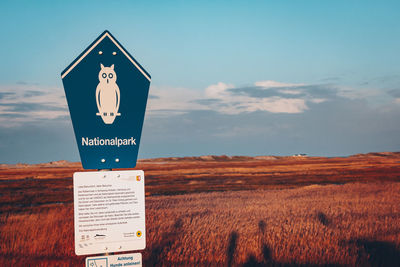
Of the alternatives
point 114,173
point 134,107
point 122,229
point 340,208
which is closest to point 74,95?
point 134,107

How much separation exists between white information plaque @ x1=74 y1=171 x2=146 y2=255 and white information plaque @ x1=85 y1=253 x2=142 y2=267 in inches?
2.6

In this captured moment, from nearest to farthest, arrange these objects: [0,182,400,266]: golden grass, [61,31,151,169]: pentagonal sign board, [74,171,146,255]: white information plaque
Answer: [74,171,146,255]: white information plaque → [61,31,151,169]: pentagonal sign board → [0,182,400,266]: golden grass

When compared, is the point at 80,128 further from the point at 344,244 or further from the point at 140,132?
the point at 344,244

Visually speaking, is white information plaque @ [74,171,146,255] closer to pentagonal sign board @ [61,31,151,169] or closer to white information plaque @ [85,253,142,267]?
white information plaque @ [85,253,142,267]

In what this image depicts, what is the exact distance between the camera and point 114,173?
3447mm

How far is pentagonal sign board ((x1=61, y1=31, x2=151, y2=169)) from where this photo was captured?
3.52m

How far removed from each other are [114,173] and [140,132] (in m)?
0.52

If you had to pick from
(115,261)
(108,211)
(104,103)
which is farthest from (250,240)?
(104,103)

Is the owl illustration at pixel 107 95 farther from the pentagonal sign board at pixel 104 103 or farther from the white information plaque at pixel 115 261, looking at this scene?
the white information plaque at pixel 115 261

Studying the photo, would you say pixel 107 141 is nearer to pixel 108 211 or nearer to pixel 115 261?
pixel 108 211

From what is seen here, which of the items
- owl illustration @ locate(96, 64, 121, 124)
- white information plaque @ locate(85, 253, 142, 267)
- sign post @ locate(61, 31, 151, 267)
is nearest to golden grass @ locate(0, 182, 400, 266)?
white information plaque @ locate(85, 253, 142, 267)

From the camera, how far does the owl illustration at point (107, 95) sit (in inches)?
140

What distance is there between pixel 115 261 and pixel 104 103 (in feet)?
4.76

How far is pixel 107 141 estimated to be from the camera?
3.59 meters
